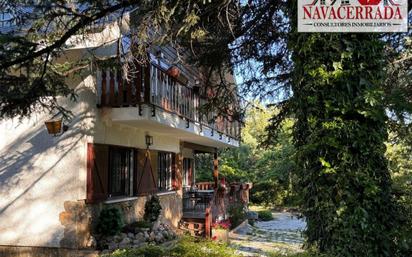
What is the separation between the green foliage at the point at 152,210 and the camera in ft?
37.0

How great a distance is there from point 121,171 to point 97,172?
1.50 m

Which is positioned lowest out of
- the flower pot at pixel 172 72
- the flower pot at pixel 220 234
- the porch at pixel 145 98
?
the flower pot at pixel 220 234

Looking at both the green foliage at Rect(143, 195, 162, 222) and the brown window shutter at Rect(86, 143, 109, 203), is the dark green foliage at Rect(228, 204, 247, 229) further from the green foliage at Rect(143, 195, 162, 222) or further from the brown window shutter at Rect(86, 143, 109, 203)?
the brown window shutter at Rect(86, 143, 109, 203)

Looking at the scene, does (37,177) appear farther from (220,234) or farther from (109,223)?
(220,234)

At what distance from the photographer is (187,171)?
17.9 meters

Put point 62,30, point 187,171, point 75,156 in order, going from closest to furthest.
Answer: point 62,30 < point 75,156 < point 187,171

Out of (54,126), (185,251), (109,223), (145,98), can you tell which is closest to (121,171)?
(109,223)

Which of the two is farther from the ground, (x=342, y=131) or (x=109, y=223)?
(x=342, y=131)

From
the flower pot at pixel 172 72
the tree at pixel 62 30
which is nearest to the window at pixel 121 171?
the flower pot at pixel 172 72

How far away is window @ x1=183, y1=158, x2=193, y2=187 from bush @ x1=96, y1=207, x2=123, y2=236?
26.4 ft

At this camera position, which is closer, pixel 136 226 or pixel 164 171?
pixel 136 226

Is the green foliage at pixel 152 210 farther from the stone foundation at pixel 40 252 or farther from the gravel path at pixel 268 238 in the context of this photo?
the stone foundation at pixel 40 252

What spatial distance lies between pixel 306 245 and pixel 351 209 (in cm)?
73

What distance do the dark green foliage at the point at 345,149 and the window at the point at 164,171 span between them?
9033 mm
